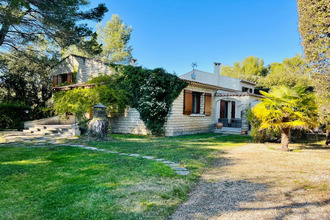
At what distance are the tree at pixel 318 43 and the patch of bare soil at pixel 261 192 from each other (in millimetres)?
1825

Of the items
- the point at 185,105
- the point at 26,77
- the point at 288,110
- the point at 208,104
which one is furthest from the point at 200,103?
the point at 26,77

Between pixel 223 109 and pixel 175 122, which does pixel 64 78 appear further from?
pixel 223 109

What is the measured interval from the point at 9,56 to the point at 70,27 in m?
7.27

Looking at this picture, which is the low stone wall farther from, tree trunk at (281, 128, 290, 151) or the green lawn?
tree trunk at (281, 128, 290, 151)

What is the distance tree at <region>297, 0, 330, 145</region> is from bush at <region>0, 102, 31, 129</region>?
52.4 feet

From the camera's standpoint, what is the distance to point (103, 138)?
9930 mm

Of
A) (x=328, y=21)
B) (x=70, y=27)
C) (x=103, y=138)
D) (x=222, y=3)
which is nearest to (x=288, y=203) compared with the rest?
(x=328, y=21)

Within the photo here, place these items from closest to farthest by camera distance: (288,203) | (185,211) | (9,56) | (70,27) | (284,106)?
(185,211) < (288,203) < (284,106) < (70,27) < (9,56)

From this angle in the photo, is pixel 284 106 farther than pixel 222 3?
No

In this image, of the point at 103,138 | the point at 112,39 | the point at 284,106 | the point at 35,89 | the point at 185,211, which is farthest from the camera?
the point at 112,39

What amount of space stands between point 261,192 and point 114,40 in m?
34.8

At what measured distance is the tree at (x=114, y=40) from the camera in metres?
34.7

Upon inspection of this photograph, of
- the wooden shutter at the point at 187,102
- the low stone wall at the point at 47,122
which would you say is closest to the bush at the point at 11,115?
the low stone wall at the point at 47,122

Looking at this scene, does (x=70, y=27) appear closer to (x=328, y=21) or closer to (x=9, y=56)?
(x=9, y=56)
